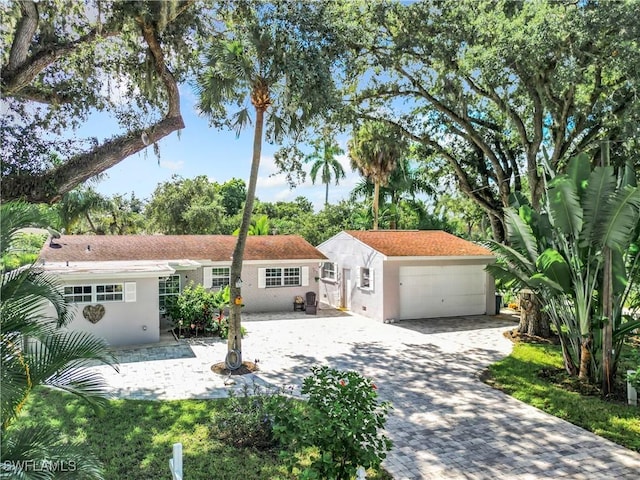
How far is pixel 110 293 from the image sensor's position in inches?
521

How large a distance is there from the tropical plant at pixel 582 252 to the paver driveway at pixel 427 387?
2.58 metres

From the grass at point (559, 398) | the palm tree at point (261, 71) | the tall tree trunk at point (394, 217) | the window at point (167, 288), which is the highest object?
the palm tree at point (261, 71)

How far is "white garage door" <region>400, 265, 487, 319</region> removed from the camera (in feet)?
60.4

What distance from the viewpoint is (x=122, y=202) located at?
35.4m

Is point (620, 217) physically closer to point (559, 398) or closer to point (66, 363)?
point (559, 398)

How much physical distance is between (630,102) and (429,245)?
30.8 feet

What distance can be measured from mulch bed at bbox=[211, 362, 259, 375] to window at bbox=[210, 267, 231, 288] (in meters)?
8.09

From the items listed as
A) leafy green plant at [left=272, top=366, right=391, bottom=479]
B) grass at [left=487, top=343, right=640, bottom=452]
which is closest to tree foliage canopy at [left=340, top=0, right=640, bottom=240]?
grass at [left=487, top=343, right=640, bottom=452]

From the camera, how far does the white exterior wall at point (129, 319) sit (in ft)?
42.7

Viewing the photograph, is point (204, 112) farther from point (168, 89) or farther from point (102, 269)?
point (102, 269)

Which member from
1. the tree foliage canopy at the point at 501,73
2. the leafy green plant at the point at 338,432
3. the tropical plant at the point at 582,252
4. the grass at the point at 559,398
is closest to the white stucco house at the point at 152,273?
the tree foliage canopy at the point at 501,73

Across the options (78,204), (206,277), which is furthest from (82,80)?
(78,204)

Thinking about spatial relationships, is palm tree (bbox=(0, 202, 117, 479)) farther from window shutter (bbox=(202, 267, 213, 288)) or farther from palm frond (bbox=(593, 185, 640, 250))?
window shutter (bbox=(202, 267, 213, 288))

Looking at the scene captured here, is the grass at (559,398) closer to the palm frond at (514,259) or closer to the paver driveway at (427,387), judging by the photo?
the paver driveway at (427,387)
